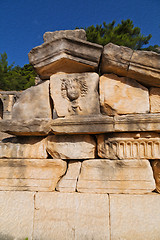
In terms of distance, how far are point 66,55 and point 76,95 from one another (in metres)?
0.59

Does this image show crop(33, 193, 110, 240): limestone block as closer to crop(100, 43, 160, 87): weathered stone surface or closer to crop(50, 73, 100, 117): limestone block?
crop(50, 73, 100, 117): limestone block

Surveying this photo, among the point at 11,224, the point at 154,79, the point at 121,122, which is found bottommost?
the point at 11,224

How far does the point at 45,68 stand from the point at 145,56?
144 centimetres

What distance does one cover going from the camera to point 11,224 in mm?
2281

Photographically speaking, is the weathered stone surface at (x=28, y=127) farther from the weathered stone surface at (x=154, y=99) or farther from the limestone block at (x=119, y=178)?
the weathered stone surface at (x=154, y=99)

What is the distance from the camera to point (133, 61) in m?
2.33

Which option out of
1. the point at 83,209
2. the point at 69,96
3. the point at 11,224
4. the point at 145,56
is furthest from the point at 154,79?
the point at 11,224

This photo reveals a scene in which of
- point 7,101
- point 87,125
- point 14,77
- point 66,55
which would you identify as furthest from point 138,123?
point 14,77

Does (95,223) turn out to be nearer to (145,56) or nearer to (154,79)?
(154,79)

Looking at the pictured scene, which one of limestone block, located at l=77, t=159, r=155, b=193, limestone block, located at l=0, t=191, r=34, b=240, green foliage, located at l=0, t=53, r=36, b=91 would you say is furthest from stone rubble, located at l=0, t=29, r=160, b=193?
green foliage, located at l=0, t=53, r=36, b=91

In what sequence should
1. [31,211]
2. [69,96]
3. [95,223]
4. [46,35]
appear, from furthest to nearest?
[46,35]
[69,96]
[31,211]
[95,223]

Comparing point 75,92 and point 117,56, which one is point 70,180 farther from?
point 117,56

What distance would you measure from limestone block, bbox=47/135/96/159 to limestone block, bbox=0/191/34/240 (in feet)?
2.18

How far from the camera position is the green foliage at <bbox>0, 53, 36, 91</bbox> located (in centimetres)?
2267
